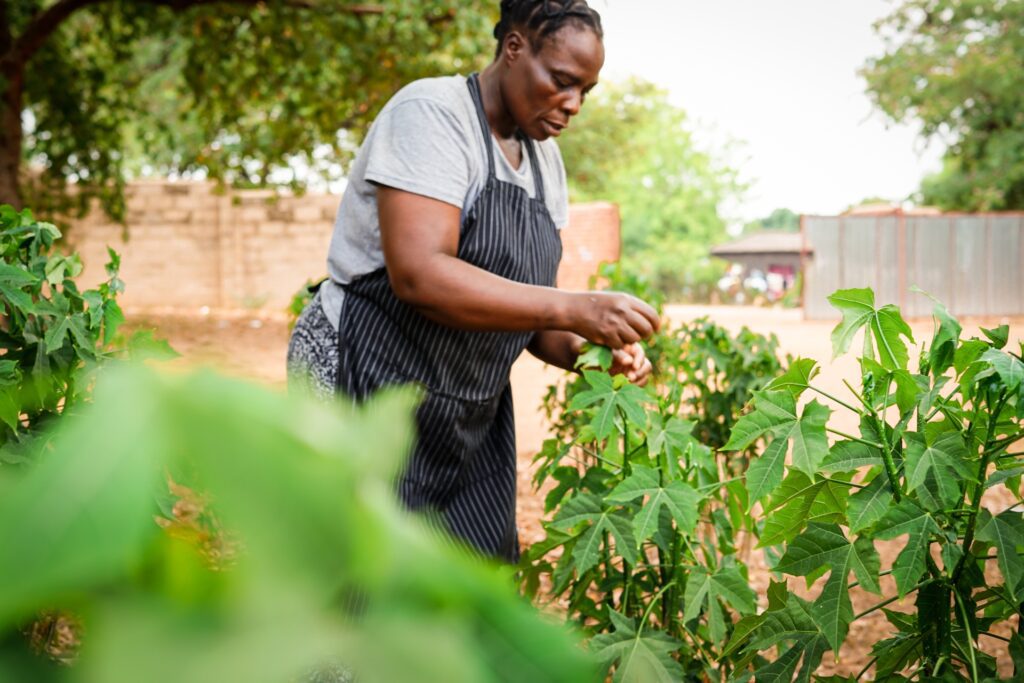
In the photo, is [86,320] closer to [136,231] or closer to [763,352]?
[763,352]

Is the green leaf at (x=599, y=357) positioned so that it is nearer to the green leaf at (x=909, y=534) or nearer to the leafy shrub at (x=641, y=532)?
the leafy shrub at (x=641, y=532)

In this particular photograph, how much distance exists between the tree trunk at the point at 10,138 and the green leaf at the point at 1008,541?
8762 mm

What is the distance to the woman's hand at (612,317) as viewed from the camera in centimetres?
157

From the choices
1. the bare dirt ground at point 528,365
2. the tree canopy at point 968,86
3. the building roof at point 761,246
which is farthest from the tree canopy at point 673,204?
the bare dirt ground at point 528,365

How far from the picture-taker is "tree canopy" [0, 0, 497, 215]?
8367 millimetres

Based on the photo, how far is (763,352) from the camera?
3691 mm

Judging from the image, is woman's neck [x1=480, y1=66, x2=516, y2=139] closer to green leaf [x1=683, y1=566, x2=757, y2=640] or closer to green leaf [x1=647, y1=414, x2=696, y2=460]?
green leaf [x1=647, y1=414, x2=696, y2=460]

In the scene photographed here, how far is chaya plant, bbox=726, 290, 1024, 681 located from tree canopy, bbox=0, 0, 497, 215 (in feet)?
23.5

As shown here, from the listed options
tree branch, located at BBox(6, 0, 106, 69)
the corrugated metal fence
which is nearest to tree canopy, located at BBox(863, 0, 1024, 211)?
the corrugated metal fence

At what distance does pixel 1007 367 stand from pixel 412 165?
997mm

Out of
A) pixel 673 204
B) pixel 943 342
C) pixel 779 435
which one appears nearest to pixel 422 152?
pixel 779 435

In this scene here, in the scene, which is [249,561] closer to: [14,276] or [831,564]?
[831,564]

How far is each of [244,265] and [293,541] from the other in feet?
57.8

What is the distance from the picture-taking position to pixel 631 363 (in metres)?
1.77
